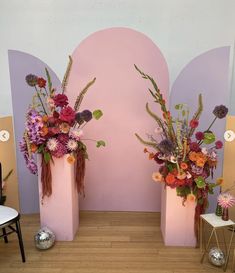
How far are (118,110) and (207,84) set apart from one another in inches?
39.9

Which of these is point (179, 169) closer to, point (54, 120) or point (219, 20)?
point (54, 120)

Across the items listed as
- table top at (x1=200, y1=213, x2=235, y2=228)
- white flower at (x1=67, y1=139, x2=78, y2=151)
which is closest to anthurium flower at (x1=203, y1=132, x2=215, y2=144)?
table top at (x1=200, y1=213, x2=235, y2=228)

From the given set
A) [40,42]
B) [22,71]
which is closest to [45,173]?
[22,71]

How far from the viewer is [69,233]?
2.94 meters

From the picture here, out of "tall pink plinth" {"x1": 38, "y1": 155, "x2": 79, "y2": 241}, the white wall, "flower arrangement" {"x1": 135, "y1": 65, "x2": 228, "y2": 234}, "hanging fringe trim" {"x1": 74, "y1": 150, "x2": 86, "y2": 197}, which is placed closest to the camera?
"flower arrangement" {"x1": 135, "y1": 65, "x2": 228, "y2": 234}

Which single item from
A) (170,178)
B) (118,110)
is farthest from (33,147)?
(170,178)

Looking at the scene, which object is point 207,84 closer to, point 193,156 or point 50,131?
point 193,156

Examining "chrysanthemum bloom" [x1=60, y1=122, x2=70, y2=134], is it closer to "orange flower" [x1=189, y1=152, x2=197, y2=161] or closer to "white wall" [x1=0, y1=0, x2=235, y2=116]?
"white wall" [x1=0, y1=0, x2=235, y2=116]

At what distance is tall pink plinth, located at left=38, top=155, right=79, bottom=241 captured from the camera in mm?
2820

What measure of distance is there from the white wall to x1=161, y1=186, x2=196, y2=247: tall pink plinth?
130 centimetres

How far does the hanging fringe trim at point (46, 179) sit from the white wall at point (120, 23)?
1.23 m

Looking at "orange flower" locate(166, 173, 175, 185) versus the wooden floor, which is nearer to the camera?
the wooden floor

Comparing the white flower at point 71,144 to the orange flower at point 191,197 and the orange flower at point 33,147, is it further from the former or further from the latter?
the orange flower at point 191,197

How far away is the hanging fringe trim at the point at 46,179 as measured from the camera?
2773mm
